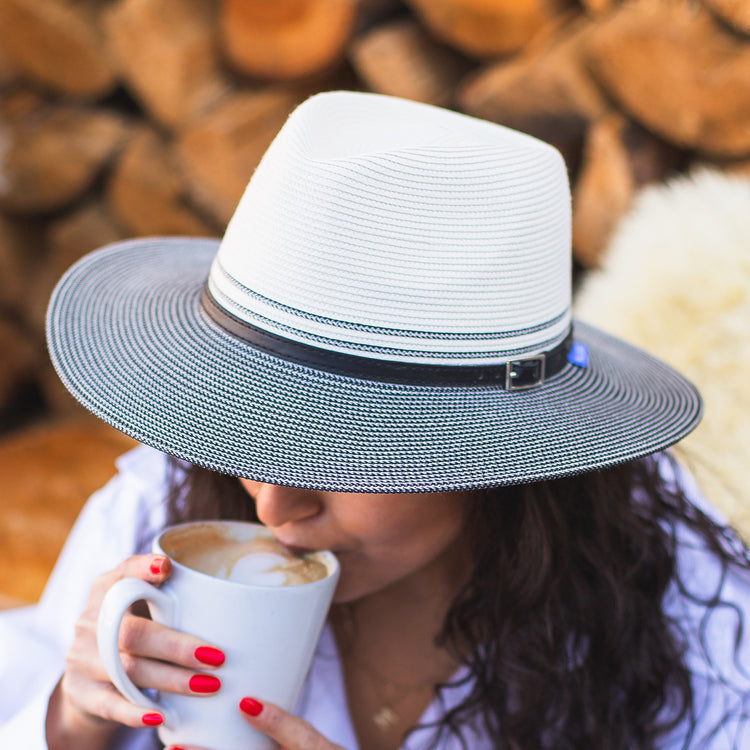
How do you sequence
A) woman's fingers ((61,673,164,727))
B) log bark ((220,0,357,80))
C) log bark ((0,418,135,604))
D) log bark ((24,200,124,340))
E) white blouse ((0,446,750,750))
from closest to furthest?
1. woman's fingers ((61,673,164,727))
2. white blouse ((0,446,750,750))
3. log bark ((220,0,357,80))
4. log bark ((0,418,135,604))
5. log bark ((24,200,124,340))

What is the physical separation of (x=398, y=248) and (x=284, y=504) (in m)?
0.29

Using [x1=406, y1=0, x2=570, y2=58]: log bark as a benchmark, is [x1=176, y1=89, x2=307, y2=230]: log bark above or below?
below

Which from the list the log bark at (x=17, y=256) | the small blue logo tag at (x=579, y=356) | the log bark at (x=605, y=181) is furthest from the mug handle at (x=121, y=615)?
the log bark at (x=17, y=256)

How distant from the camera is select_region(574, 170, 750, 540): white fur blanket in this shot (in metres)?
1.17

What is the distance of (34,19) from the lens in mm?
2092

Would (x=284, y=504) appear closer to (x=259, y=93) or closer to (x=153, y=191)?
(x=259, y=93)

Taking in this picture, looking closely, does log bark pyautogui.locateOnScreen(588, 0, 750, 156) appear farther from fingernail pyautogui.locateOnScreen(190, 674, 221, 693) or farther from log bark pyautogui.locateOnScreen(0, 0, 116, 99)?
log bark pyautogui.locateOnScreen(0, 0, 116, 99)

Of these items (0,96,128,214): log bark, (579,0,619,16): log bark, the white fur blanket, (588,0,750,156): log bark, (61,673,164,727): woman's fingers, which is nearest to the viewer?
(61,673,164,727): woman's fingers

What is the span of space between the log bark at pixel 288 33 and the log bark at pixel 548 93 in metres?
0.34

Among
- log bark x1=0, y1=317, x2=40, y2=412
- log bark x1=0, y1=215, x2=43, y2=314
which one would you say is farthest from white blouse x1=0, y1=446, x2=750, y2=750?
log bark x1=0, y1=317, x2=40, y2=412

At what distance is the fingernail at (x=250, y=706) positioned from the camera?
771 millimetres

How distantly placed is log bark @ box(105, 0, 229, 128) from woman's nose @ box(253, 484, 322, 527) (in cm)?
147

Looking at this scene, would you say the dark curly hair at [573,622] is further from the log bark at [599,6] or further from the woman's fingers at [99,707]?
the log bark at [599,6]

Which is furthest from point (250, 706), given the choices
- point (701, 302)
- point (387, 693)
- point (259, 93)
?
point (259, 93)
